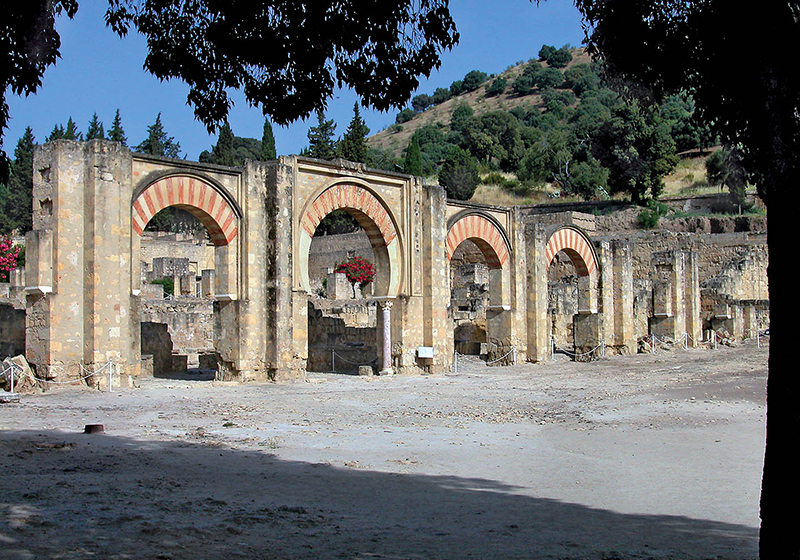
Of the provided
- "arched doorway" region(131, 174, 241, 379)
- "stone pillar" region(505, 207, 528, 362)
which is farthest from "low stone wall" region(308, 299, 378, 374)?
"stone pillar" region(505, 207, 528, 362)

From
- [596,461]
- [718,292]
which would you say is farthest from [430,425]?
[718,292]

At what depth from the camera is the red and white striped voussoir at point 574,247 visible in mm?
22859

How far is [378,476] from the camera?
6.83 m

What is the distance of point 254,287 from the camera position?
1582cm

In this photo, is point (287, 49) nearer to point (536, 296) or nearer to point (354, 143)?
point (536, 296)

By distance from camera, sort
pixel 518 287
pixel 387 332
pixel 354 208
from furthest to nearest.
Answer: pixel 518 287, pixel 387 332, pixel 354 208

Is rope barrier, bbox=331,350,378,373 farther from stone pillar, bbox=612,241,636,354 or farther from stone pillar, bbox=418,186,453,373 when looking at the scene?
stone pillar, bbox=612,241,636,354

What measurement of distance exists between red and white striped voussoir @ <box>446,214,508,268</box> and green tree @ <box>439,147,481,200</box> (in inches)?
1308

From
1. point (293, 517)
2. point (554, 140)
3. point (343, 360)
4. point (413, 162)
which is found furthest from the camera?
point (554, 140)

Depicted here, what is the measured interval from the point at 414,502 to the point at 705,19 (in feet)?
12.3

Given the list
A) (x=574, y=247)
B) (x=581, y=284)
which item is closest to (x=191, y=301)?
(x=574, y=247)

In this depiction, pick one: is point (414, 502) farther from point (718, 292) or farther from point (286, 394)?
point (718, 292)

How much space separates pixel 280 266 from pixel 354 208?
2594 mm

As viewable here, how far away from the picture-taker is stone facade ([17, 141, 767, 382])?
44.2 ft
